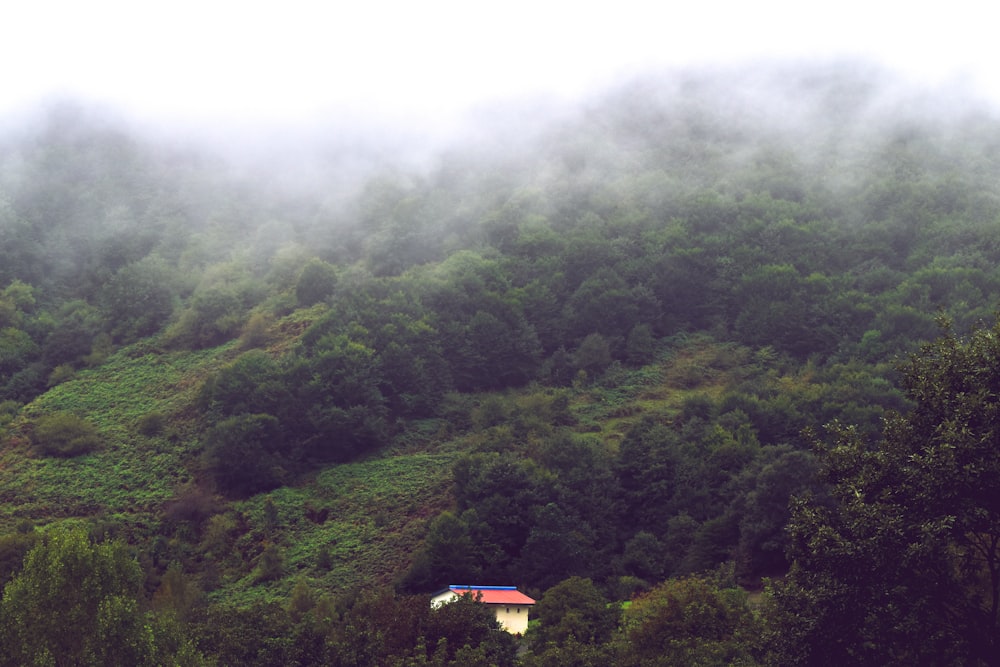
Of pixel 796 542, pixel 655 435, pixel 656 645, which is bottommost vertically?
pixel 656 645

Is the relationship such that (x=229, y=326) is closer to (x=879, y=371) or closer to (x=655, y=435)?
(x=655, y=435)

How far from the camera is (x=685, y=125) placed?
119 meters

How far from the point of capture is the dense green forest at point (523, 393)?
23391 mm

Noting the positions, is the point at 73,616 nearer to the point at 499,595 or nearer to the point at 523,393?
the point at 499,595

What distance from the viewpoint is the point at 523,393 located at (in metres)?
77.6

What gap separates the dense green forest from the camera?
23.4m

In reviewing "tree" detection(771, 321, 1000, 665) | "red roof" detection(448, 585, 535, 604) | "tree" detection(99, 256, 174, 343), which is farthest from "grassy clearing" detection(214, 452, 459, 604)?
"tree" detection(771, 321, 1000, 665)

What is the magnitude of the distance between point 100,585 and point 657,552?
31.2 metres

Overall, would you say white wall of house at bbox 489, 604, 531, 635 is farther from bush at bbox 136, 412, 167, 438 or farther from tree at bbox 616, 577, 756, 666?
bush at bbox 136, 412, 167, 438

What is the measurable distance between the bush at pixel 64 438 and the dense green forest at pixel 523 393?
0.90 ft

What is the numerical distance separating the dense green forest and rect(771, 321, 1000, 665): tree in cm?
8

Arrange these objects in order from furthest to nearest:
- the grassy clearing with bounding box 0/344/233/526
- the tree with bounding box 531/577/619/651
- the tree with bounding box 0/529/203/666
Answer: the grassy clearing with bounding box 0/344/233/526 < the tree with bounding box 531/577/619/651 < the tree with bounding box 0/529/203/666

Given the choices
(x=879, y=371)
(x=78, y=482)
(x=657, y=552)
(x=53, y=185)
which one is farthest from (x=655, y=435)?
(x=53, y=185)

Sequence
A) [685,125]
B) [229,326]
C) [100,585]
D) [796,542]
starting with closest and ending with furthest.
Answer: [796,542]
[100,585]
[229,326]
[685,125]
